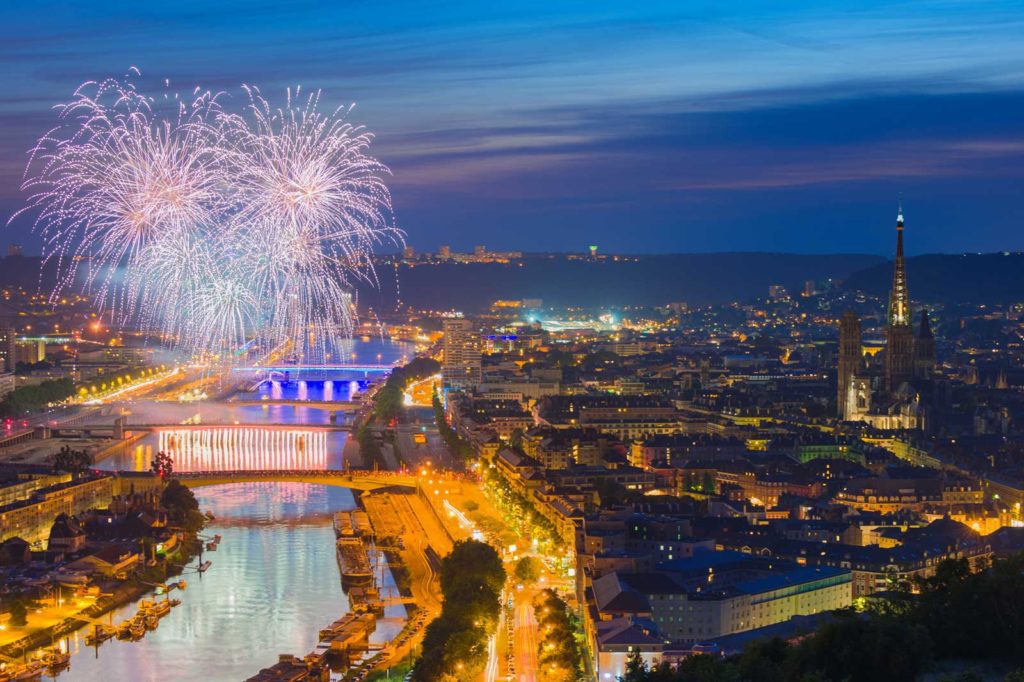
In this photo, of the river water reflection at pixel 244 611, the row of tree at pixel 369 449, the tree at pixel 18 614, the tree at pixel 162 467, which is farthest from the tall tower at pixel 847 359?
the tree at pixel 18 614

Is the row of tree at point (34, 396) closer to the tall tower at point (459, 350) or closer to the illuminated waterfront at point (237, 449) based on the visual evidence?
the illuminated waterfront at point (237, 449)

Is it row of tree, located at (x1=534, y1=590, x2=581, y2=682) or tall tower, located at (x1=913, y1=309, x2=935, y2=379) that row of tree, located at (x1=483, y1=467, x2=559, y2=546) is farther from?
tall tower, located at (x1=913, y1=309, x2=935, y2=379)

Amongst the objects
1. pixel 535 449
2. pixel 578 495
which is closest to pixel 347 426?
pixel 535 449

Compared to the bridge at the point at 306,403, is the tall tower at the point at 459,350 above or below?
above

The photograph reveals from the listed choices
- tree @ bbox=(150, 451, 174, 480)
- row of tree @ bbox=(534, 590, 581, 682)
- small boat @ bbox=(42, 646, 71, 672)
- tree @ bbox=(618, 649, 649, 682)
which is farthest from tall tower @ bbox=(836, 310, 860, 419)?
tree @ bbox=(618, 649, 649, 682)

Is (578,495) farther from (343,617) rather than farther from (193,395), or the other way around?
(193,395)
